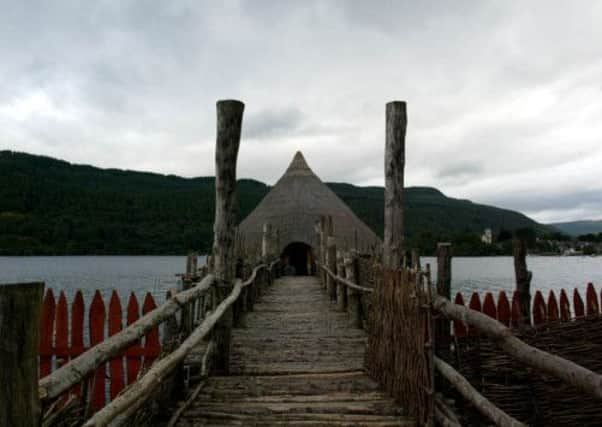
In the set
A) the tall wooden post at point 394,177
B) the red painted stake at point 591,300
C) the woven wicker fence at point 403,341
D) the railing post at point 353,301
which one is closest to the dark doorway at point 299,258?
the railing post at point 353,301

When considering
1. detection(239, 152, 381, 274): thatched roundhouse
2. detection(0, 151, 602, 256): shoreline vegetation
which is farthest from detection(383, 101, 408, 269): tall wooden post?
detection(0, 151, 602, 256): shoreline vegetation

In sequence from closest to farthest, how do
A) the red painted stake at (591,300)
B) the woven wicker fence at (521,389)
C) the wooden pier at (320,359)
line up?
the wooden pier at (320,359)
the woven wicker fence at (521,389)
the red painted stake at (591,300)

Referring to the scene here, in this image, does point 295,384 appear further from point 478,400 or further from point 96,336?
point 96,336

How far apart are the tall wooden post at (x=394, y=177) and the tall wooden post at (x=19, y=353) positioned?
239 inches

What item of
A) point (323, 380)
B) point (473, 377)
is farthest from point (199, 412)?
point (473, 377)

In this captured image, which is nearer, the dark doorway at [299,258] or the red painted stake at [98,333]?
the red painted stake at [98,333]

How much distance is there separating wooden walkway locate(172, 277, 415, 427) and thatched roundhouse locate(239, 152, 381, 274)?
14.6 m

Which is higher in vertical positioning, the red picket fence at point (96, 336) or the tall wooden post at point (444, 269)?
the tall wooden post at point (444, 269)

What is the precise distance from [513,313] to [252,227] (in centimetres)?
2030

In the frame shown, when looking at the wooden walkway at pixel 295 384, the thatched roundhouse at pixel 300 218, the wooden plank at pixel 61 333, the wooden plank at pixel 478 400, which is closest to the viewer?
the wooden plank at pixel 478 400

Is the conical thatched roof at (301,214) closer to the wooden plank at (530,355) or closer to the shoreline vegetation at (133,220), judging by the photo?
the wooden plank at (530,355)

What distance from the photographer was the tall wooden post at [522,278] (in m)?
6.98

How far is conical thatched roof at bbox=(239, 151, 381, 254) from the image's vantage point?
2495cm

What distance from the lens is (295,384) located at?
5230 mm
